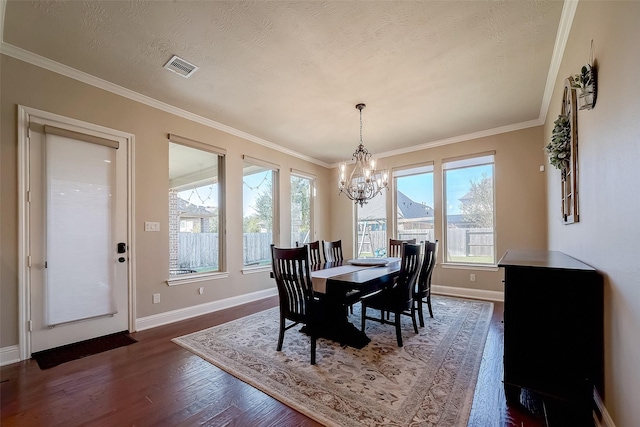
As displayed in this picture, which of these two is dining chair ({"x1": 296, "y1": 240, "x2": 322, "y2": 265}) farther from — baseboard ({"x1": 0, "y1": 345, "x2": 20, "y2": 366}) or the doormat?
baseboard ({"x1": 0, "y1": 345, "x2": 20, "y2": 366})

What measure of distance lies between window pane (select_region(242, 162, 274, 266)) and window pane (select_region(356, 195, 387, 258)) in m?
2.05

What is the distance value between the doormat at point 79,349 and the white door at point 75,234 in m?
0.06

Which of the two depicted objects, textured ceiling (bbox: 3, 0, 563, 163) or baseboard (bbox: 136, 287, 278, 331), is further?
baseboard (bbox: 136, 287, 278, 331)

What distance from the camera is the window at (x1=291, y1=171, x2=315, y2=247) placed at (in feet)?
18.3

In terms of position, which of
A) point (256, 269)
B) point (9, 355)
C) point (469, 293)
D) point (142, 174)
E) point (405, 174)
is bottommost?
point (469, 293)

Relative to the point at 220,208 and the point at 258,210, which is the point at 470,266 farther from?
the point at 220,208

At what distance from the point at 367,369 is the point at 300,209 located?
153 inches

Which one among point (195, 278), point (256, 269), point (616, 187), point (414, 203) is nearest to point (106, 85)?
point (195, 278)

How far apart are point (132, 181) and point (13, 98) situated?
1149 millimetres

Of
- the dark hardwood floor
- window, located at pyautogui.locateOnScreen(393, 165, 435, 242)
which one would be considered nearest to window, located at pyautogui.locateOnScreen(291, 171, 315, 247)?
window, located at pyautogui.locateOnScreen(393, 165, 435, 242)

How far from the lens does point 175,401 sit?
6.05 feet

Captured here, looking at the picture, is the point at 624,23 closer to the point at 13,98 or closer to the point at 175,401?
the point at 175,401

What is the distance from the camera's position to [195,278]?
375cm

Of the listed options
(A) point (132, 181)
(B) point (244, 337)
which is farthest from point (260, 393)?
(A) point (132, 181)
